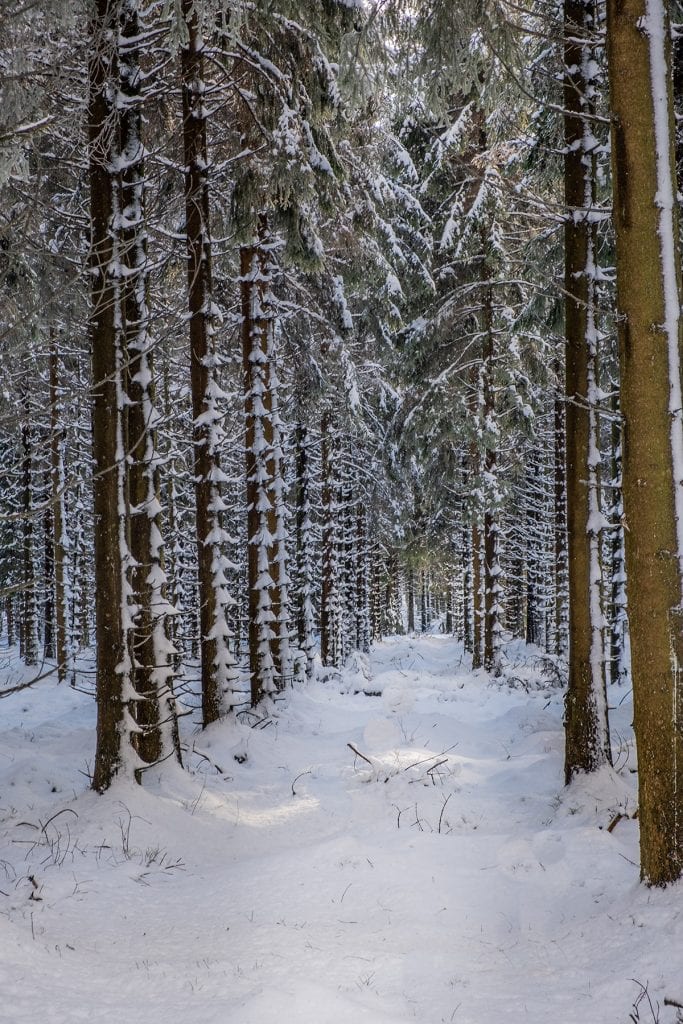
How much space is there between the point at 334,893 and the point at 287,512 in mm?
9606

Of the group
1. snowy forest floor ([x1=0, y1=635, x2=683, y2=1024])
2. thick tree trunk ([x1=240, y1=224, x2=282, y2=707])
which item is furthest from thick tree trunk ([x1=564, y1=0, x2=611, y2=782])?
thick tree trunk ([x1=240, y1=224, x2=282, y2=707])

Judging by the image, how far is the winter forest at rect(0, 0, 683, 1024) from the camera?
13.3ft

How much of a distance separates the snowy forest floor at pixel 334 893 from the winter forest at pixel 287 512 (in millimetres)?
30

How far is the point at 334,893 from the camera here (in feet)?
16.2

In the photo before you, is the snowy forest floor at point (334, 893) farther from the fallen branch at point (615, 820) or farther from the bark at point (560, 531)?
the bark at point (560, 531)

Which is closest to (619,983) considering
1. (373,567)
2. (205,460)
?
(205,460)

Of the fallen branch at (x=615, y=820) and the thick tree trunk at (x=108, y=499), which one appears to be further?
the thick tree trunk at (x=108, y=499)

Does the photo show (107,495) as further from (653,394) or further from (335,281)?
(335,281)

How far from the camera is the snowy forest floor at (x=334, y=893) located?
343 centimetres

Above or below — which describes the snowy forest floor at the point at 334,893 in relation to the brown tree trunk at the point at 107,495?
below

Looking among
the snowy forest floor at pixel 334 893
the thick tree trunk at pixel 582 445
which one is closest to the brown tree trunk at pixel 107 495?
the snowy forest floor at pixel 334 893

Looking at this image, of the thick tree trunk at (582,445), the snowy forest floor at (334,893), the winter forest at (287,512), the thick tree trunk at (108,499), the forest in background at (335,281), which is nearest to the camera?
the snowy forest floor at (334,893)

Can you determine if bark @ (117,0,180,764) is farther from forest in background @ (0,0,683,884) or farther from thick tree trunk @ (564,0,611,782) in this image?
thick tree trunk @ (564,0,611,782)

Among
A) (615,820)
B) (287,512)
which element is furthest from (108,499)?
(287,512)
